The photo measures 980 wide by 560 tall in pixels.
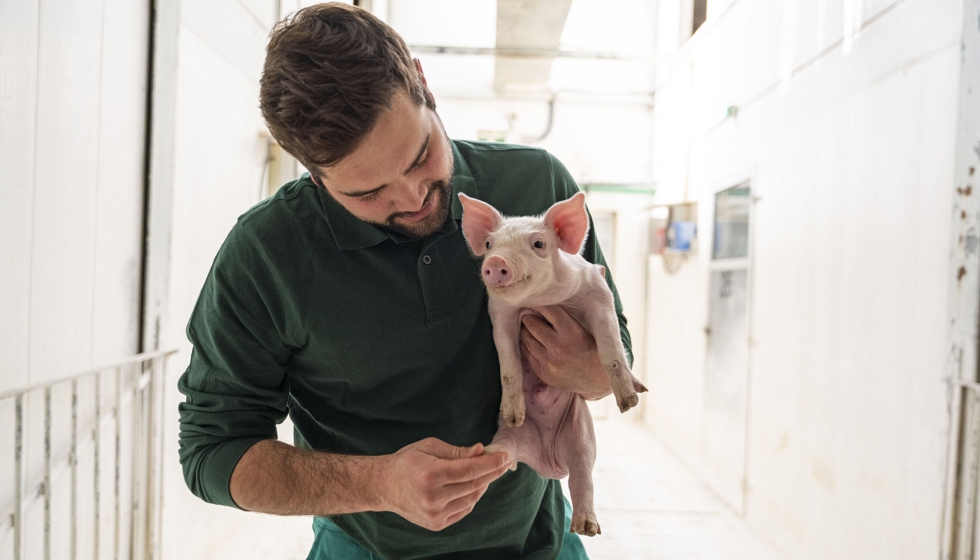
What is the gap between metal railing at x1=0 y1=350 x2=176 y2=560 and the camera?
170 centimetres

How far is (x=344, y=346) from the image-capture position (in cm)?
146

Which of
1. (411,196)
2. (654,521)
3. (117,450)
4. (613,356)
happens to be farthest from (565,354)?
(654,521)

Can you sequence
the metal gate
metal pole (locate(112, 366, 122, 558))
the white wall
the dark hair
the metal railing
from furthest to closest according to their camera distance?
the metal gate → the white wall → metal pole (locate(112, 366, 122, 558)) → the metal railing → the dark hair

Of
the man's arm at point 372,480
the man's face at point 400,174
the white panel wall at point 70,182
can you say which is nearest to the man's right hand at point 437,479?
the man's arm at point 372,480

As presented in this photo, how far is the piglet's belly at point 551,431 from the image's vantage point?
5.10 ft

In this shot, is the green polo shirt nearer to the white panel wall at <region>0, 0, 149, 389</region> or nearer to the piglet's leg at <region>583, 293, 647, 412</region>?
the piglet's leg at <region>583, 293, 647, 412</region>

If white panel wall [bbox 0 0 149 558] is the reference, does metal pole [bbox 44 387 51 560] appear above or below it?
below

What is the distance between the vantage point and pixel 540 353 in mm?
1499

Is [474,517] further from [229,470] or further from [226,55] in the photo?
[226,55]

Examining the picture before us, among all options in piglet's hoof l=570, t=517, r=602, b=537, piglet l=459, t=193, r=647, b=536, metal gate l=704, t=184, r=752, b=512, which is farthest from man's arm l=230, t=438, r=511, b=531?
metal gate l=704, t=184, r=752, b=512

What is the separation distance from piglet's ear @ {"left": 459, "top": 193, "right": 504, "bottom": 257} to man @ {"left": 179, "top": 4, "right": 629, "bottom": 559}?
0.06 metres

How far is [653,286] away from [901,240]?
4.26 metres

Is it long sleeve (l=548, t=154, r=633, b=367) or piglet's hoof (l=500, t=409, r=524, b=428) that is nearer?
piglet's hoof (l=500, t=409, r=524, b=428)

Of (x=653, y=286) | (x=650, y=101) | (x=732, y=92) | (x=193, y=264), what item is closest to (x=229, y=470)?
(x=193, y=264)
